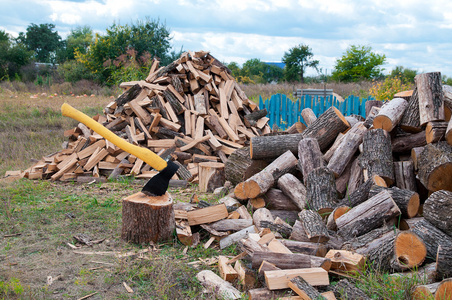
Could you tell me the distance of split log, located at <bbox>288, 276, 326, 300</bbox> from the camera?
309 cm

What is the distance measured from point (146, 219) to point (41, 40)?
49.8 m

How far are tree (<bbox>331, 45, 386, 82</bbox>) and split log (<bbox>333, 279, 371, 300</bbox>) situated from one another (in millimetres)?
34411

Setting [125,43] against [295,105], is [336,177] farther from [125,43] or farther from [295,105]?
[125,43]

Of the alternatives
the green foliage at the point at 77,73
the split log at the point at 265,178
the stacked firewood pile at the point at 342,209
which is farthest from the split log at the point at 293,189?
the green foliage at the point at 77,73

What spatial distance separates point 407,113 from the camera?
17.5 feet

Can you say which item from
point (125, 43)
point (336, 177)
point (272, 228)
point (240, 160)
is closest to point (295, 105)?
point (240, 160)

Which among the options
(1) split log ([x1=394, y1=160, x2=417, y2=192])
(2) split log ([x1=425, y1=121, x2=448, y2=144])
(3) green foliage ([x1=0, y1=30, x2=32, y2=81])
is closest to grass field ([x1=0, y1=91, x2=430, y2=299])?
(1) split log ([x1=394, y1=160, x2=417, y2=192])

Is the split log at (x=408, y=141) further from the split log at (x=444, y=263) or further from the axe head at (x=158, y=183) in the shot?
the axe head at (x=158, y=183)

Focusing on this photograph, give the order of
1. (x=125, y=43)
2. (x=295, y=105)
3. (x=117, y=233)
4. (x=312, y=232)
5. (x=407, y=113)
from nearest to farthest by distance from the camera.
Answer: (x=312, y=232) < (x=117, y=233) < (x=407, y=113) < (x=295, y=105) < (x=125, y=43)

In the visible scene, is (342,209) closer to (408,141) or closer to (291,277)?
(291,277)

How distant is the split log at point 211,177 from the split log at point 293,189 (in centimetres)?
189

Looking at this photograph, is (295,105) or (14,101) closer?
(295,105)

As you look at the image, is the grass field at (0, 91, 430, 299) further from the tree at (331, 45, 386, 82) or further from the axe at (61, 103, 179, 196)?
the tree at (331, 45, 386, 82)

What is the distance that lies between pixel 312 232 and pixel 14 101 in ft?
52.5
